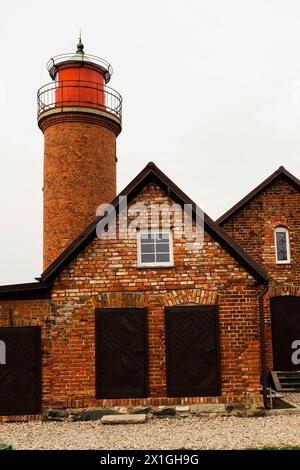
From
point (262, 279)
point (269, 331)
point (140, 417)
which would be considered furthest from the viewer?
point (269, 331)

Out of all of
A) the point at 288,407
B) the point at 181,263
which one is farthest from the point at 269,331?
the point at 181,263

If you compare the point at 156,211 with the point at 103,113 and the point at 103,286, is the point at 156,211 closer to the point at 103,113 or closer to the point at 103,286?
the point at 103,286

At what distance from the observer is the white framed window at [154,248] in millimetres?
12594

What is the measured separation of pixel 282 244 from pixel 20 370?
9432 mm

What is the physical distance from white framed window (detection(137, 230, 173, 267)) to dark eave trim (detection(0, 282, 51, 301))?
2.23 m

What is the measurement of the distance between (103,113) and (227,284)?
1082cm

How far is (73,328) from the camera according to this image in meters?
12.3

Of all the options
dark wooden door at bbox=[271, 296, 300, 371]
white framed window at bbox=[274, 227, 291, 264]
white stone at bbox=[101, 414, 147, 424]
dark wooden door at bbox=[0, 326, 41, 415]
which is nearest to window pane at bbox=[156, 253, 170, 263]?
dark wooden door at bbox=[0, 326, 41, 415]

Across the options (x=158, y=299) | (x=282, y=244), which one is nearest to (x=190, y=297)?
(x=158, y=299)

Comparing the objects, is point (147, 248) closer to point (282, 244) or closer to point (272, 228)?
point (272, 228)

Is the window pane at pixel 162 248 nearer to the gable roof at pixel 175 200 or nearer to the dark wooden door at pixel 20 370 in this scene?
the gable roof at pixel 175 200

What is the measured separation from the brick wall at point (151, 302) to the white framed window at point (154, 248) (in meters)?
0.14

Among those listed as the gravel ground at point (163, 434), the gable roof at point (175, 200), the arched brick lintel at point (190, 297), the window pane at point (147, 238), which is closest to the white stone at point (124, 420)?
the gravel ground at point (163, 434)

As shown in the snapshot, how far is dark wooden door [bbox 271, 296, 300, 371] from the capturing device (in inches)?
671
